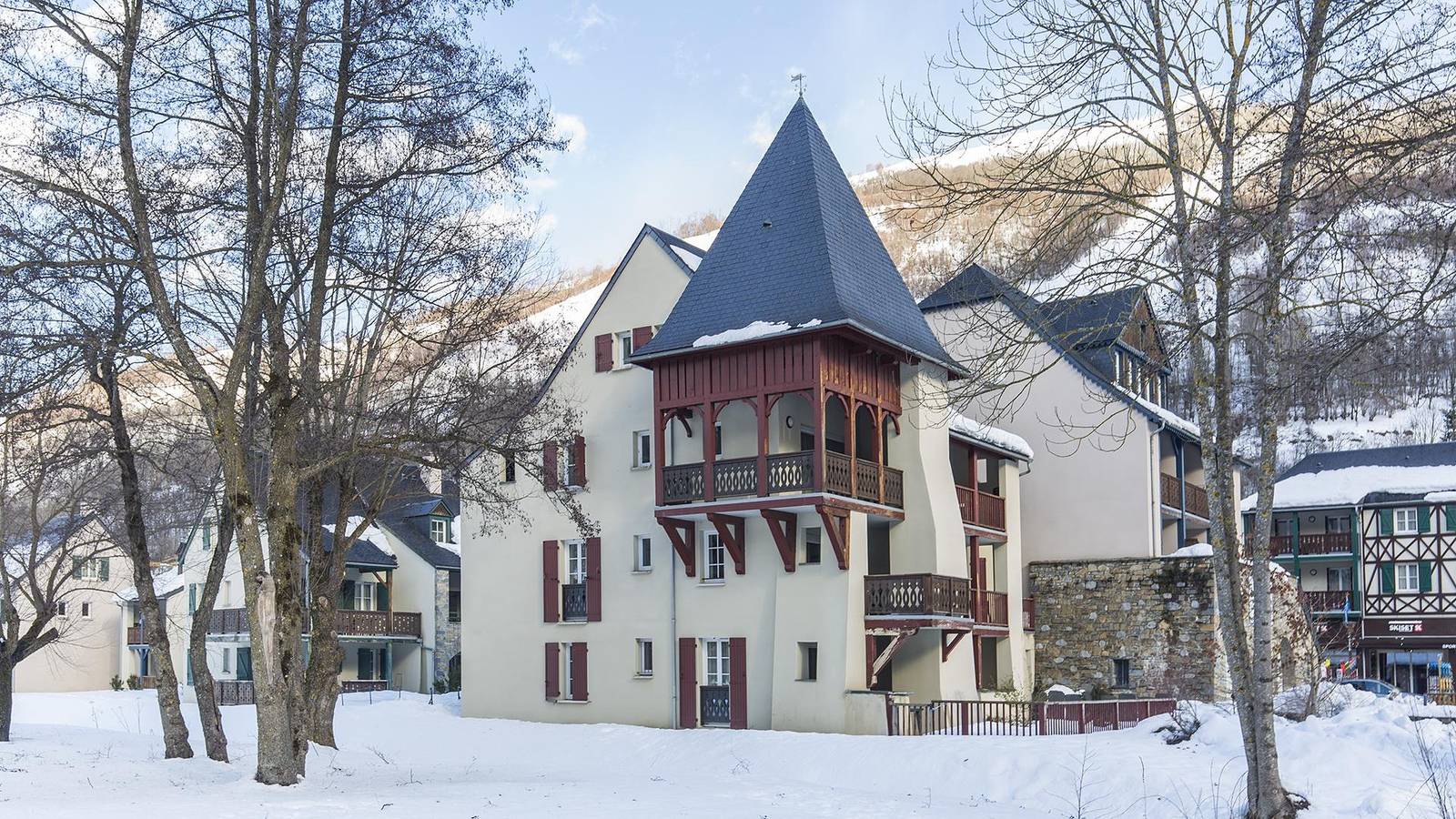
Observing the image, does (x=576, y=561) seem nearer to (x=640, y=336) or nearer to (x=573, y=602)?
(x=573, y=602)

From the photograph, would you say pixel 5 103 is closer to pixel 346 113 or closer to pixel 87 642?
pixel 346 113

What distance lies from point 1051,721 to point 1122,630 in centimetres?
1019

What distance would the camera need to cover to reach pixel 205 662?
20109 mm

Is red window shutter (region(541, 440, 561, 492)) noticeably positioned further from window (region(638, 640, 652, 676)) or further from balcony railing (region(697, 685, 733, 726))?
balcony railing (region(697, 685, 733, 726))

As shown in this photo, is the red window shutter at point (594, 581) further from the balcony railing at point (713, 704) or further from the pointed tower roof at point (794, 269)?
the pointed tower roof at point (794, 269)

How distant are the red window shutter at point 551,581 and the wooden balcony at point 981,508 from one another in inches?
386

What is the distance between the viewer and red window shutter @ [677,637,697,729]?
1132 inches

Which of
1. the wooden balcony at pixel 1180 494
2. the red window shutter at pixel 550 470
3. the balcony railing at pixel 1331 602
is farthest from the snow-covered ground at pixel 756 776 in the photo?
the balcony railing at pixel 1331 602

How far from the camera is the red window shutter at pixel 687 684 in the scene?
28.8 metres

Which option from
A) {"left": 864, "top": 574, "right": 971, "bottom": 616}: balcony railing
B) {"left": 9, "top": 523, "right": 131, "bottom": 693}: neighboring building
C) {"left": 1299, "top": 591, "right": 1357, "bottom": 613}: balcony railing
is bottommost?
{"left": 9, "top": 523, "right": 131, "bottom": 693}: neighboring building

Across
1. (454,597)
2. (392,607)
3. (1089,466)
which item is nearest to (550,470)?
(1089,466)

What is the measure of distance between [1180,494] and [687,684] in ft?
54.3

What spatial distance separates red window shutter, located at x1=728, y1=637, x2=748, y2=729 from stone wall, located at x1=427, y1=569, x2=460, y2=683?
2285cm

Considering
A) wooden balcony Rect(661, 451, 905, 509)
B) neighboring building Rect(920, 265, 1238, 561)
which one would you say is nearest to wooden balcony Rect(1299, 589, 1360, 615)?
neighboring building Rect(920, 265, 1238, 561)
